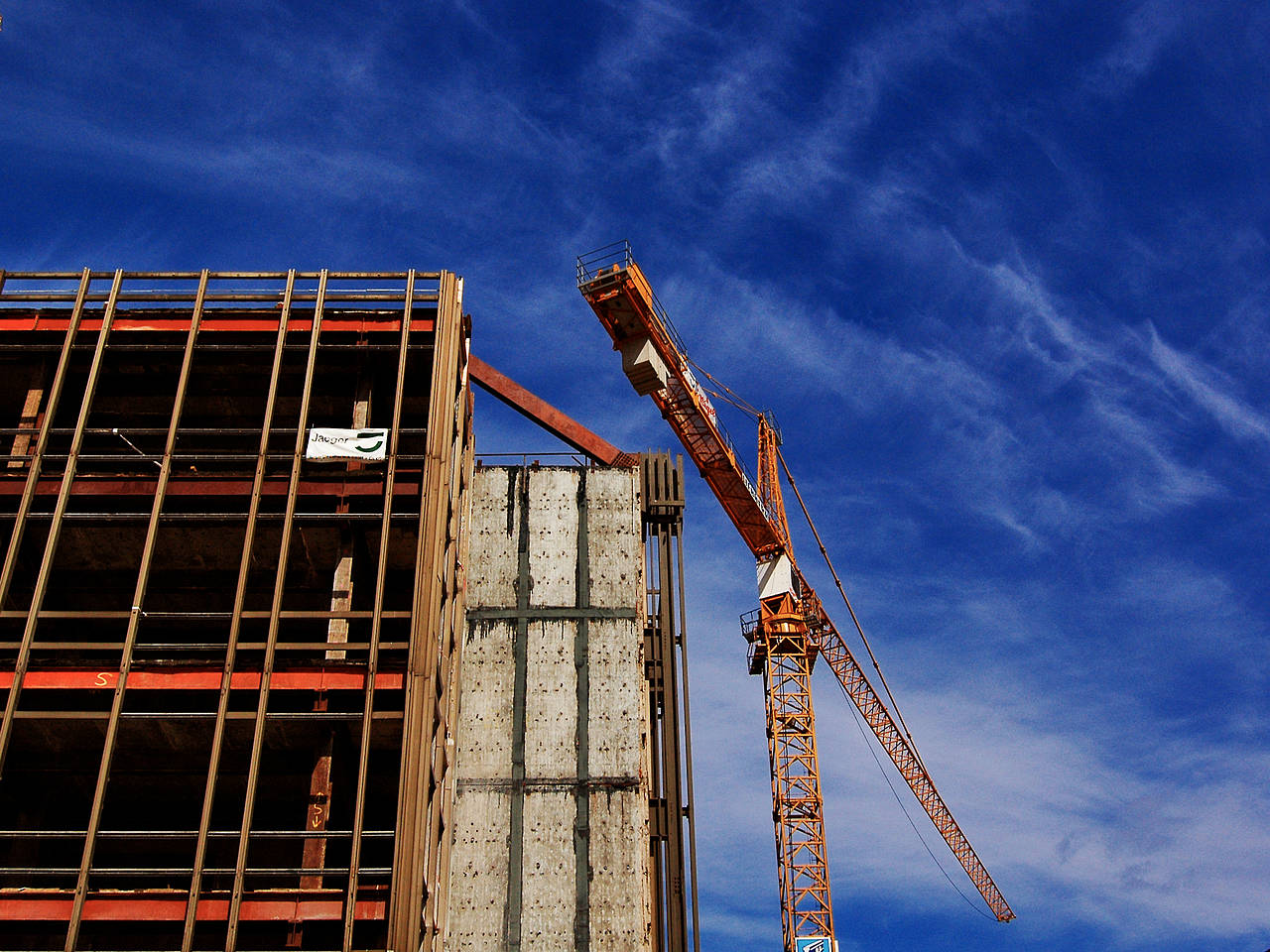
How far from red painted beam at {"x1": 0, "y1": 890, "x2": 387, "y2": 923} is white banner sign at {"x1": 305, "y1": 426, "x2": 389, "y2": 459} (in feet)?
31.6

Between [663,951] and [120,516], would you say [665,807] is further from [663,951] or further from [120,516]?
[120,516]

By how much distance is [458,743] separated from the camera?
109 feet

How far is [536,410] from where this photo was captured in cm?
4069

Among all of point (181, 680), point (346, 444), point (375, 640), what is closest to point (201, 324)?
point (346, 444)

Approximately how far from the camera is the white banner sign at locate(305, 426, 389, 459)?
27047 millimetres

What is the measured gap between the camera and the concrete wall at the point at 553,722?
103 ft

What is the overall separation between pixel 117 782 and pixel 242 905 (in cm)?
729

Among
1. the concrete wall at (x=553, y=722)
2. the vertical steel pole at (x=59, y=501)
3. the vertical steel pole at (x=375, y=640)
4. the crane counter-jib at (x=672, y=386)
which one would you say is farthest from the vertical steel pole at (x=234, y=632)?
the crane counter-jib at (x=672, y=386)

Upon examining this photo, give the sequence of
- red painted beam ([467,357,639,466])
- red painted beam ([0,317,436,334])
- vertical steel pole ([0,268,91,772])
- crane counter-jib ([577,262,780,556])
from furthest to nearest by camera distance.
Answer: crane counter-jib ([577,262,780,556]), red painted beam ([467,357,639,466]), red painted beam ([0,317,436,334]), vertical steel pole ([0,268,91,772])

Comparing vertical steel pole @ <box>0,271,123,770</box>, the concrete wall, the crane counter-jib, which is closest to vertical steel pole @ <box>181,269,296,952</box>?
vertical steel pole @ <box>0,271,123,770</box>

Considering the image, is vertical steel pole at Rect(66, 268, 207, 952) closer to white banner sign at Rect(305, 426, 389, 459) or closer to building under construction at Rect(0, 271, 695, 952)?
building under construction at Rect(0, 271, 695, 952)

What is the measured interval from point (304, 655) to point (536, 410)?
14.8 metres

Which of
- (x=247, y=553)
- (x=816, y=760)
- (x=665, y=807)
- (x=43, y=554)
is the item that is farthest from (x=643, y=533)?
(x=816, y=760)

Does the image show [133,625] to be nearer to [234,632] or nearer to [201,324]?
[234,632]
